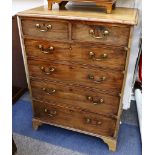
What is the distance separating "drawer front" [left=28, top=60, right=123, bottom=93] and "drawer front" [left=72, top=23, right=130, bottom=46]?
19 cm

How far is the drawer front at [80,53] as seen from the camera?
1.21m

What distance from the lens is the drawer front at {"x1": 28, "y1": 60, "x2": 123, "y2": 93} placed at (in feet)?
4.22

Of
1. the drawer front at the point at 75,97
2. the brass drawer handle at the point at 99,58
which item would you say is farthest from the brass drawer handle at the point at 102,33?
the drawer front at the point at 75,97

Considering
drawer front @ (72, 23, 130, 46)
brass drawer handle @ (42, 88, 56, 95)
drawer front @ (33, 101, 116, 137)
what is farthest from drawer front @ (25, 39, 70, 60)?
drawer front @ (33, 101, 116, 137)

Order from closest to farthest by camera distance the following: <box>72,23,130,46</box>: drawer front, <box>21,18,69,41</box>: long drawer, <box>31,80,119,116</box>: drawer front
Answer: <box>72,23,130,46</box>: drawer front, <box>21,18,69,41</box>: long drawer, <box>31,80,119,116</box>: drawer front

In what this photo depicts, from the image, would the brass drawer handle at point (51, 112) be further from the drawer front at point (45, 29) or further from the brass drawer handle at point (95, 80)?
the drawer front at point (45, 29)

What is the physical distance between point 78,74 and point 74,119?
1.27 feet

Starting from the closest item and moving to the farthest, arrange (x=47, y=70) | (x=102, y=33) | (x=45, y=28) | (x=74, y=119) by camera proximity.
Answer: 1. (x=102, y=33)
2. (x=45, y=28)
3. (x=47, y=70)
4. (x=74, y=119)

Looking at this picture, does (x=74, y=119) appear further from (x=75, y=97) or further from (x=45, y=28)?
(x=45, y=28)

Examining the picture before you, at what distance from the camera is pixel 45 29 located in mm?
1276

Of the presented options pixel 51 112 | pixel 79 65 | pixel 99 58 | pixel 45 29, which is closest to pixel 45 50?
pixel 45 29

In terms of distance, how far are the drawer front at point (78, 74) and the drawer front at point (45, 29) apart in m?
0.19

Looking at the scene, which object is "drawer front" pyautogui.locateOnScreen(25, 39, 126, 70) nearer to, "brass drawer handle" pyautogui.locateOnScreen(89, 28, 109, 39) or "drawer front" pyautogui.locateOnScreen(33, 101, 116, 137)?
"brass drawer handle" pyautogui.locateOnScreen(89, 28, 109, 39)
